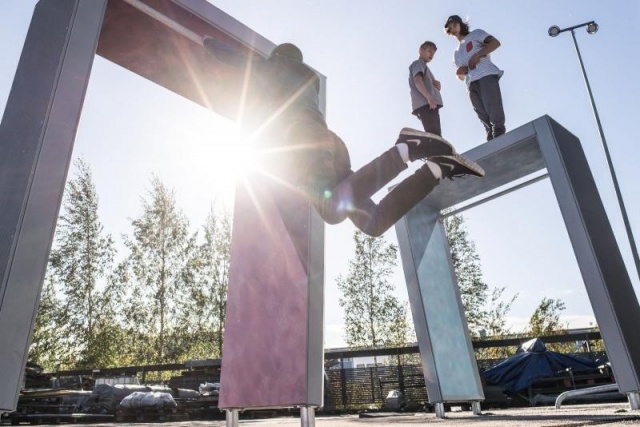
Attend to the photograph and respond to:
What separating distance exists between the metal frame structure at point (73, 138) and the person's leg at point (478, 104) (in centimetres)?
202

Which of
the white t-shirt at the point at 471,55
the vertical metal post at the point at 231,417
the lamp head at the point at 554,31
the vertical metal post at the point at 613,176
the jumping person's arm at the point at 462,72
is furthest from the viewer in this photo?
the lamp head at the point at 554,31

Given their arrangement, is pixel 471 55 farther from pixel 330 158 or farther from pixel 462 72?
pixel 330 158

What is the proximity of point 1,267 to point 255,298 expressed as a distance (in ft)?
5.07

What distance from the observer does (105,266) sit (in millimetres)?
17984

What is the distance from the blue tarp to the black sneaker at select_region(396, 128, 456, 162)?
864 cm

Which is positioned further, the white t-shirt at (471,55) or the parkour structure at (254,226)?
the white t-shirt at (471,55)

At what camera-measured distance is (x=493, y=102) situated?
452 centimetres

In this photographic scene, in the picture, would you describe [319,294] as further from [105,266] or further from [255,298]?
[105,266]

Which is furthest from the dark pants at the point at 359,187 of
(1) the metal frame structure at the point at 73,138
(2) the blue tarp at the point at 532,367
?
(2) the blue tarp at the point at 532,367

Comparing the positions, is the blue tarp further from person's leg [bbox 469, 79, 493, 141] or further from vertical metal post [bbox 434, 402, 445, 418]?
person's leg [bbox 469, 79, 493, 141]

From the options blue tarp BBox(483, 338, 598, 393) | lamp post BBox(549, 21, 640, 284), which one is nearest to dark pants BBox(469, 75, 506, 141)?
lamp post BBox(549, 21, 640, 284)

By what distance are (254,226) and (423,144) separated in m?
1.39

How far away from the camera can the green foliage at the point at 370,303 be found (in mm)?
19938

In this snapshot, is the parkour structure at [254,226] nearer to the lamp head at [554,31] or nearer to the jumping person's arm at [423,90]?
the jumping person's arm at [423,90]
